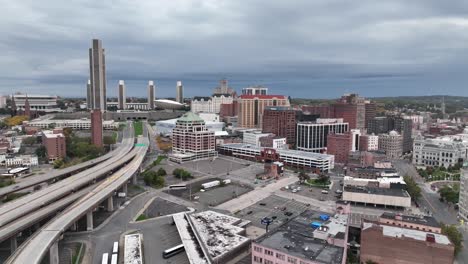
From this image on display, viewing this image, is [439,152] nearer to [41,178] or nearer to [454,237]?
[454,237]

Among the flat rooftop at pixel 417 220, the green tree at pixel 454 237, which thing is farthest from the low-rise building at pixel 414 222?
the green tree at pixel 454 237

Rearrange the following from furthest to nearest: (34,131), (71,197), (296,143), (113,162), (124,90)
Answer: (124,90), (34,131), (296,143), (113,162), (71,197)

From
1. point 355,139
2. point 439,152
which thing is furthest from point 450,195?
point 355,139

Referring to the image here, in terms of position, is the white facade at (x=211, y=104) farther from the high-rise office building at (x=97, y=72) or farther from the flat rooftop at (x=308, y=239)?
the flat rooftop at (x=308, y=239)

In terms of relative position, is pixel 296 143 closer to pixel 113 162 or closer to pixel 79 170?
A: pixel 113 162

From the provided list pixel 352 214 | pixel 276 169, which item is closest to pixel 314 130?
pixel 276 169

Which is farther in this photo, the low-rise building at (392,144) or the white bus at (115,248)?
the low-rise building at (392,144)

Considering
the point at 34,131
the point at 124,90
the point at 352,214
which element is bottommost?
the point at 352,214

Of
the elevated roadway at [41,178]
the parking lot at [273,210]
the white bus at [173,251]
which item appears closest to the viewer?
the white bus at [173,251]
